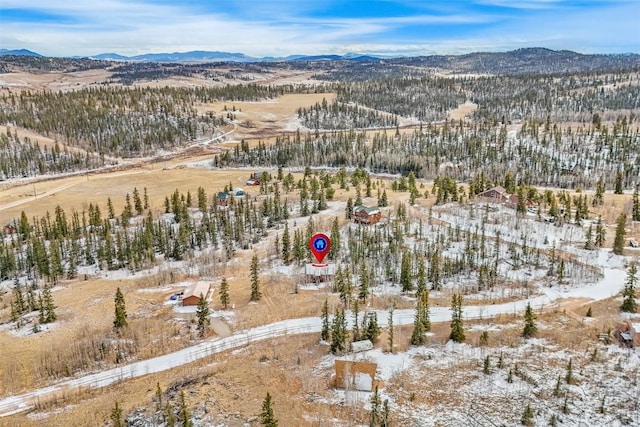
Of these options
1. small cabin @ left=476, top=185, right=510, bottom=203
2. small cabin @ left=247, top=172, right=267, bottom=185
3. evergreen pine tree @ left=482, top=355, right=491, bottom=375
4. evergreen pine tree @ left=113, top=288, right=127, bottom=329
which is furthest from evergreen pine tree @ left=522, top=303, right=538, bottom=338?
small cabin @ left=247, top=172, right=267, bottom=185

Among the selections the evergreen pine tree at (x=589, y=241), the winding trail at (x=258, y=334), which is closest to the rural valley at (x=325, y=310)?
the winding trail at (x=258, y=334)

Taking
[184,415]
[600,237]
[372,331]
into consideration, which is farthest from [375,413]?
[600,237]

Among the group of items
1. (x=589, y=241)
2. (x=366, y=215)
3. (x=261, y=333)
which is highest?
(x=366, y=215)

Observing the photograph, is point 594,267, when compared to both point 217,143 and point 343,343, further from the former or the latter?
point 217,143

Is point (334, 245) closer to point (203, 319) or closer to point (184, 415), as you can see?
point (203, 319)

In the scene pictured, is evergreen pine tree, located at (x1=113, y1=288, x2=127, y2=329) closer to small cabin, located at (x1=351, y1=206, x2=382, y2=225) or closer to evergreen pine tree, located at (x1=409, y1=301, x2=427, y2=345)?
evergreen pine tree, located at (x1=409, y1=301, x2=427, y2=345)

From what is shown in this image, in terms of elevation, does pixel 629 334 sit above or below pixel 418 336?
above

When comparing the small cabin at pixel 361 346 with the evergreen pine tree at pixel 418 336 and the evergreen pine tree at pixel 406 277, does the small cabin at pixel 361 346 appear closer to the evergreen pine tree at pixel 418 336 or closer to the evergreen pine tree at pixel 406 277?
the evergreen pine tree at pixel 418 336
